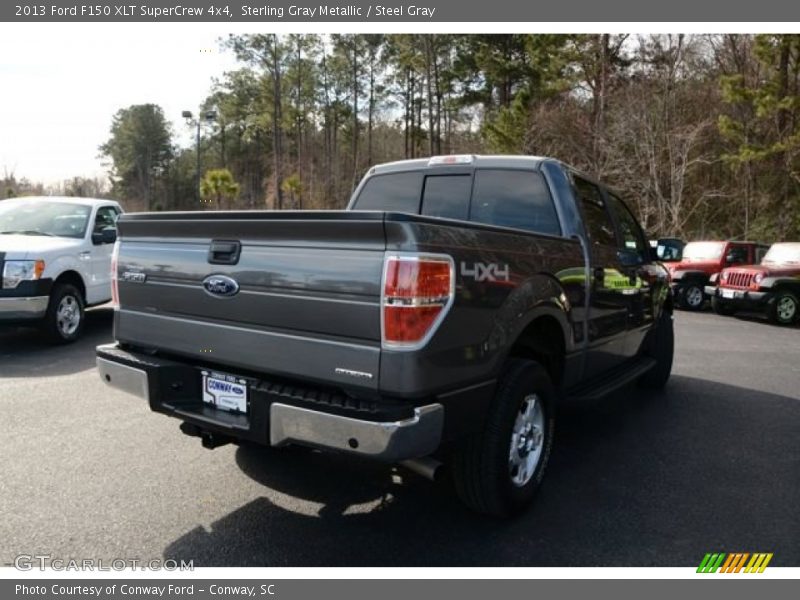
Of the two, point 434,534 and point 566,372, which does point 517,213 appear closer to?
point 566,372

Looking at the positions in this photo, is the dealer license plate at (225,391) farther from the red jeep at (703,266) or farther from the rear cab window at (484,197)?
the red jeep at (703,266)

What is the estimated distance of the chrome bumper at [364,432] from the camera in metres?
2.46

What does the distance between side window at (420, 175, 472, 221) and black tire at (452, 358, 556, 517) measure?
4.73 feet

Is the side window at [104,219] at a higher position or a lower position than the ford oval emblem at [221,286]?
higher

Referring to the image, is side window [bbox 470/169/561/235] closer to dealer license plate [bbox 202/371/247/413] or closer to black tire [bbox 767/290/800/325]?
dealer license plate [bbox 202/371/247/413]

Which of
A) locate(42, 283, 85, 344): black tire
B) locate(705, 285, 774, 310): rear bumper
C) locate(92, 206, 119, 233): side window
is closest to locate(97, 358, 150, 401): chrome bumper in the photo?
locate(42, 283, 85, 344): black tire

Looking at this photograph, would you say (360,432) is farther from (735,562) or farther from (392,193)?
(392,193)

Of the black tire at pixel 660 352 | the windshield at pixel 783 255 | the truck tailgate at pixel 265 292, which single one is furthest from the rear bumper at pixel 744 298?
the truck tailgate at pixel 265 292

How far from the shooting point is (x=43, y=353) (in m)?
7.13

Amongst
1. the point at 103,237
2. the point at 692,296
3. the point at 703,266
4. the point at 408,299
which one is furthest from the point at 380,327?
the point at 703,266

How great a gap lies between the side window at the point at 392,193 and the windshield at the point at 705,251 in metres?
11.9

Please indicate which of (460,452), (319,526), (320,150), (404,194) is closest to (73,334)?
(404,194)

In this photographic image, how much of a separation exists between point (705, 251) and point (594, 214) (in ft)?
38.3

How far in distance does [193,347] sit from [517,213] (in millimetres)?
2274
